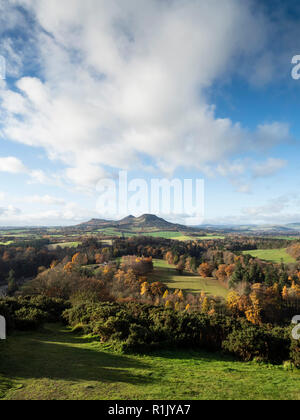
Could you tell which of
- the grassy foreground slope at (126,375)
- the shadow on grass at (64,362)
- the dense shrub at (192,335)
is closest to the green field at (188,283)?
the dense shrub at (192,335)

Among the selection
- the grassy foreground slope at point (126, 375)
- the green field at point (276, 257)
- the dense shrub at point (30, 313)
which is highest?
the grassy foreground slope at point (126, 375)

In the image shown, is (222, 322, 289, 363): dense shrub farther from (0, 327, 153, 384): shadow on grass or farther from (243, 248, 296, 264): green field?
(243, 248, 296, 264): green field

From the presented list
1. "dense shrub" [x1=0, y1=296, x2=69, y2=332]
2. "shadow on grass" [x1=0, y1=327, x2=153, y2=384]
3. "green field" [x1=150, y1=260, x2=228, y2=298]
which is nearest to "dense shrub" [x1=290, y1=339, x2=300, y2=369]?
"shadow on grass" [x1=0, y1=327, x2=153, y2=384]

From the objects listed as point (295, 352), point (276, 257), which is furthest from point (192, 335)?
point (276, 257)

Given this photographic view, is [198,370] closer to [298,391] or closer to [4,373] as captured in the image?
[298,391]

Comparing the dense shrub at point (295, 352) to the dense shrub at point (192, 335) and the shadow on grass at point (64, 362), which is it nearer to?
the dense shrub at point (192, 335)

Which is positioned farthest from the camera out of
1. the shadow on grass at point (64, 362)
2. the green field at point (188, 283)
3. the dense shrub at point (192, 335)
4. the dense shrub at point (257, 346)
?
the green field at point (188, 283)

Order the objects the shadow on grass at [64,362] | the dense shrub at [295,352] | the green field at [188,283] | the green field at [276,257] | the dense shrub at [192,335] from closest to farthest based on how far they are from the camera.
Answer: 1. the shadow on grass at [64,362]
2. the dense shrub at [295,352]
3. the dense shrub at [192,335]
4. the green field at [188,283]
5. the green field at [276,257]
